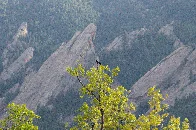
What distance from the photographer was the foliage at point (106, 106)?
2755 centimetres

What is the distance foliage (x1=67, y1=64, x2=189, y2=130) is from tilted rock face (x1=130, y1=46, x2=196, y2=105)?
125 metres

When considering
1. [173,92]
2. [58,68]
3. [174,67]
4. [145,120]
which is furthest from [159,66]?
[145,120]

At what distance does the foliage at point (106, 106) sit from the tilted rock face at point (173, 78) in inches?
4907

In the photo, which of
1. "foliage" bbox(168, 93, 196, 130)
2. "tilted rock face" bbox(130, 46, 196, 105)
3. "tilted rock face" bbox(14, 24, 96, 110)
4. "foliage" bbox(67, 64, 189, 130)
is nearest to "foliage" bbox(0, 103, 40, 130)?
"foliage" bbox(67, 64, 189, 130)

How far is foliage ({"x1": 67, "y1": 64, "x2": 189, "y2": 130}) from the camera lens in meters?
27.5

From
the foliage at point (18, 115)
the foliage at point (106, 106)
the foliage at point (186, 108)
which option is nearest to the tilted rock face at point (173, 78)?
the foliage at point (186, 108)

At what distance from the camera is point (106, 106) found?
27875 mm

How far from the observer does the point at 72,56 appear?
655 feet

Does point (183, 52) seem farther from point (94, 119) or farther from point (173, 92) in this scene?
point (94, 119)

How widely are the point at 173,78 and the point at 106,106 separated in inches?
5750

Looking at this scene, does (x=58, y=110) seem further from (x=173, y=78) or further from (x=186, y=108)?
(x=186, y=108)

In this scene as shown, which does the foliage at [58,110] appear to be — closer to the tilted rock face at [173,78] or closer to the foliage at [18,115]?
the tilted rock face at [173,78]

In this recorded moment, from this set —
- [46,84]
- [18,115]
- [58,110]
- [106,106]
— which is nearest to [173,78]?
[58,110]

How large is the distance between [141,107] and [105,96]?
135 metres
